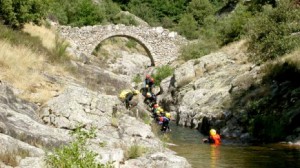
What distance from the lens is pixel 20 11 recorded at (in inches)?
683

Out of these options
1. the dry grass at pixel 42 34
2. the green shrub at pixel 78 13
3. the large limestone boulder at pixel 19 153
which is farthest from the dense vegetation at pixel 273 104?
the green shrub at pixel 78 13

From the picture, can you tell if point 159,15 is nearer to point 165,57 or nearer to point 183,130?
point 165,57

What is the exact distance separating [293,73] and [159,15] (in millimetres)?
51978

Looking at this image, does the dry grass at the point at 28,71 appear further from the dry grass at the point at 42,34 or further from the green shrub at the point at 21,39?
the dry grass at the point at 42,34

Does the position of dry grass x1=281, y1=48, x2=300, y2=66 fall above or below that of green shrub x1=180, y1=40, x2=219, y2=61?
below

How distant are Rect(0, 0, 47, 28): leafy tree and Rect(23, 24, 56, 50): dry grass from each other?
1.07 feet

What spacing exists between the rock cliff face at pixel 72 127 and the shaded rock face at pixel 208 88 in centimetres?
723

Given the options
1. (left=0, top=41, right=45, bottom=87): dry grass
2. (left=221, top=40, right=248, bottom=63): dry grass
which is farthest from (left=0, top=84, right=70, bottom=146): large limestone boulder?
(left=221, top=40, right=248, bottom=63): dry grass

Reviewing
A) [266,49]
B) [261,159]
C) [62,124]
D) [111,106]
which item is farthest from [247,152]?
[266,49]

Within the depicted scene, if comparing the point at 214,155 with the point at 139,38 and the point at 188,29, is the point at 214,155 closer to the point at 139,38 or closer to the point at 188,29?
the point at 139,38

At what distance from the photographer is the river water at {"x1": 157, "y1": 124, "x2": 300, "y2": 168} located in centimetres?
1190

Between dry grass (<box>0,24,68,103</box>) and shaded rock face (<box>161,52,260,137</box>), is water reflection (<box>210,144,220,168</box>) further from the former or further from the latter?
dry grass (<box>0,24,68,103</box>)

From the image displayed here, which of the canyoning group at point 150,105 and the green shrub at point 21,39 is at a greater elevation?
the green shrub at point 21,39

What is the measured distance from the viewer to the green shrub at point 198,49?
3694 cm
